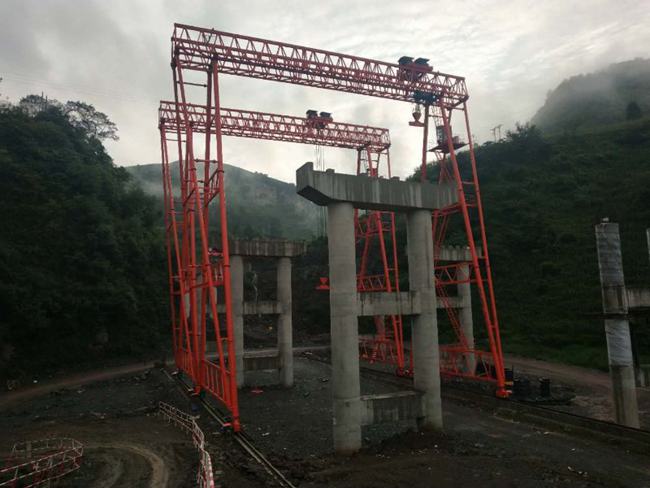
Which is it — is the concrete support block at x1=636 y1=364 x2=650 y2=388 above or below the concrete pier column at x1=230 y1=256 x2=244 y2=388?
below

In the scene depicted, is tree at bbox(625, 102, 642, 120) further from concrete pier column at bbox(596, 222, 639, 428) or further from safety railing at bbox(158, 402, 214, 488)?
safety railing at bbox(158, 402, 214, 488)

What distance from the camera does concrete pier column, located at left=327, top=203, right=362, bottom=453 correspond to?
41.1ft

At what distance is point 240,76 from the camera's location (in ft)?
61.1

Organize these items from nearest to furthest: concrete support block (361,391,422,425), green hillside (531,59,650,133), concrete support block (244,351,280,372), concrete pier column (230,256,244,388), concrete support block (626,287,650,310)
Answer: concrete support block (361,391,422,425) < concrete support block (626,287,650,310) < concrete pier column (230,256,244,388) < concrete support block (244,351,280,372) < green hillside (531,59,650,133)

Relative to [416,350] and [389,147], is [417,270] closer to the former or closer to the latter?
[416,350]

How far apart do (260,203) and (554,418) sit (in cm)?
11568

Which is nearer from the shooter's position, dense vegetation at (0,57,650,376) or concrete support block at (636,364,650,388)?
concrete support block at (636,364,650,388)

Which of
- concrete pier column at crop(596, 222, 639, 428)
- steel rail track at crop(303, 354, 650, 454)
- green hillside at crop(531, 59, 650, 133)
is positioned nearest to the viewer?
steel rail track at crop(303, 354, 650, 454)

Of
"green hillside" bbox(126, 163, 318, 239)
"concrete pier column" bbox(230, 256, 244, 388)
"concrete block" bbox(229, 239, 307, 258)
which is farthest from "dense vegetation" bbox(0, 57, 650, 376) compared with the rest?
"green hillside" bbox(126, 163, 318, 239)

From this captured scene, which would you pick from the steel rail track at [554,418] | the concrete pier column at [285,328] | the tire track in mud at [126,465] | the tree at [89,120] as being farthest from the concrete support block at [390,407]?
the tree at [89,120]

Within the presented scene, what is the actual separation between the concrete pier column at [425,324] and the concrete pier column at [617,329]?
5572 mm

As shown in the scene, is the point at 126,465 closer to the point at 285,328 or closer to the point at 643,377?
the point at 285,328

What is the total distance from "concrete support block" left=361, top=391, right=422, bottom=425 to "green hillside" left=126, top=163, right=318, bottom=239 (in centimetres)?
7531

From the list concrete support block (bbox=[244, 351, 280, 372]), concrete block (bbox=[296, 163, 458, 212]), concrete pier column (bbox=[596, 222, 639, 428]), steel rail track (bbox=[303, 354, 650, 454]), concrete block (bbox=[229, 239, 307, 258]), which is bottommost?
steel rail track (bbox=[303, 354, 650, 454])
